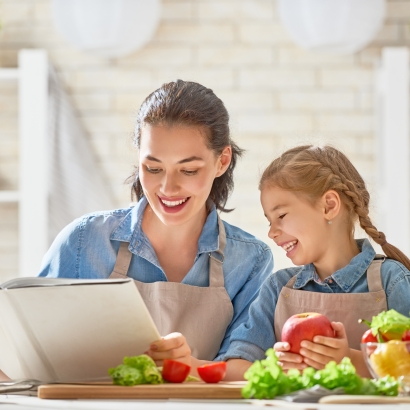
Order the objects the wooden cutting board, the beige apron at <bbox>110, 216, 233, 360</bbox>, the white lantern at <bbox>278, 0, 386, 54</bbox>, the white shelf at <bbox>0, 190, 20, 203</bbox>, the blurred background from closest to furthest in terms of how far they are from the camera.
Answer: the wooden cutting board → the beige apron at <bbox>110, 216, 233, 360</bbox> → the white lantern at <bbox>278, 0, 386, 54</bbox> → the white shelf at <bbox>0, 190, 20, 203</bbox> → the blurred background

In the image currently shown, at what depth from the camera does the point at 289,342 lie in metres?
1.71

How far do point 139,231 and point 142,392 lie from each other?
0.94 metres

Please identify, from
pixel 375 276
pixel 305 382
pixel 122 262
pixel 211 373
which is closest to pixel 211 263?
pixel 122 262

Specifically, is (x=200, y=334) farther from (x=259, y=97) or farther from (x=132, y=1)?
(x=259, y=97)

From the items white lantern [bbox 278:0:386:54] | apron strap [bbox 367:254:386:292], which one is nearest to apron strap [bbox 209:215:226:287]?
Result: apron strap [bbox 367:254:386:292]

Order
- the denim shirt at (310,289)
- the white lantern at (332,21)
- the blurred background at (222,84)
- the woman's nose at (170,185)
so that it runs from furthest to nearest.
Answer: the blurred background at (222,84)
the white lantern at (332,21)
the woman's nose at (170,185)
the denim shirt at (310,289)

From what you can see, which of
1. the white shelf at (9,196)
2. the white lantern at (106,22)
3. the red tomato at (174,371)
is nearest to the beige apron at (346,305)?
the red tomato at (174,371)

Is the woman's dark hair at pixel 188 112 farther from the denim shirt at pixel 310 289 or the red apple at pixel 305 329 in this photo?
the red apple at pixel 305 329

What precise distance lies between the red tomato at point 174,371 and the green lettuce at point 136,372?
14 mm

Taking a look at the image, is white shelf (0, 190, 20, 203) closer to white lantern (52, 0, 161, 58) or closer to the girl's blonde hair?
white lantern (52, 0, 161, 58)

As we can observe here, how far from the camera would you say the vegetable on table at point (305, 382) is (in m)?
1.33

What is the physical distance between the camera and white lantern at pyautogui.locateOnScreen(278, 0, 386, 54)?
396 centimetres

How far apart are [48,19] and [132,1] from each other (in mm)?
810

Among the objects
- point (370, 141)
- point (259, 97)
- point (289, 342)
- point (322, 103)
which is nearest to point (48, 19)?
point (259, 97)
